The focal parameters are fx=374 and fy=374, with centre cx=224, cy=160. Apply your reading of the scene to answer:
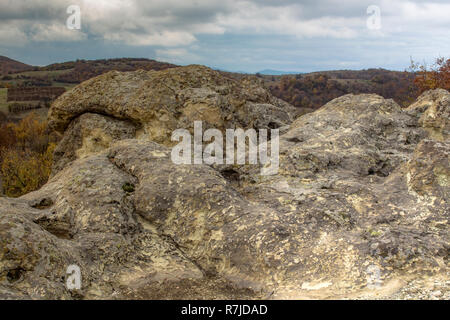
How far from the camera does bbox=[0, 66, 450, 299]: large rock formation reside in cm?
489

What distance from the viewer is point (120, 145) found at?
329 inches

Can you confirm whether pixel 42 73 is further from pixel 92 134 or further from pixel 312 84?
pixel 92 134

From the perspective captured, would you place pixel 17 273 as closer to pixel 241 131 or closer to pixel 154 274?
pixel 154 274

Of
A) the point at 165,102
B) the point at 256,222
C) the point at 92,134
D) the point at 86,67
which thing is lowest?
the point at 256,222

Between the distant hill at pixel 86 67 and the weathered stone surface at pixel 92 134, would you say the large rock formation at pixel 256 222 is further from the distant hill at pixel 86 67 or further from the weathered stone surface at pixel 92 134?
the distant hill at pixel 86 67

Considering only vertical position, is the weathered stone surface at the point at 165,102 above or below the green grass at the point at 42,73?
below

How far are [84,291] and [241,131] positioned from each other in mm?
7161

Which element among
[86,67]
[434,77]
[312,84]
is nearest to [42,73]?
[86,67]

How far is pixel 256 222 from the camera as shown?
19.9ft

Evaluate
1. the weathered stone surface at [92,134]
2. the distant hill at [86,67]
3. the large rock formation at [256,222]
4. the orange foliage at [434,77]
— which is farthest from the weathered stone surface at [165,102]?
the distant hill at [86,67]

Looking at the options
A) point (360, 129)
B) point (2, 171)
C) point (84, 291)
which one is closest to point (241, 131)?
point (360, 129)

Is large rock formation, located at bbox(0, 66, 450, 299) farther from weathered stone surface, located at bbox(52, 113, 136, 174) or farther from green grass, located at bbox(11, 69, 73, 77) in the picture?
green grass, located at bbox(11, 69, 73, 77)

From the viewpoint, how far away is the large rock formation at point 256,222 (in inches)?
193

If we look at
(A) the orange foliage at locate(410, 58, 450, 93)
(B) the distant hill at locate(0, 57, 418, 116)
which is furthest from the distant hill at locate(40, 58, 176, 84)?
(A) the orange foliage at locate(410, 58, 450, 93)
